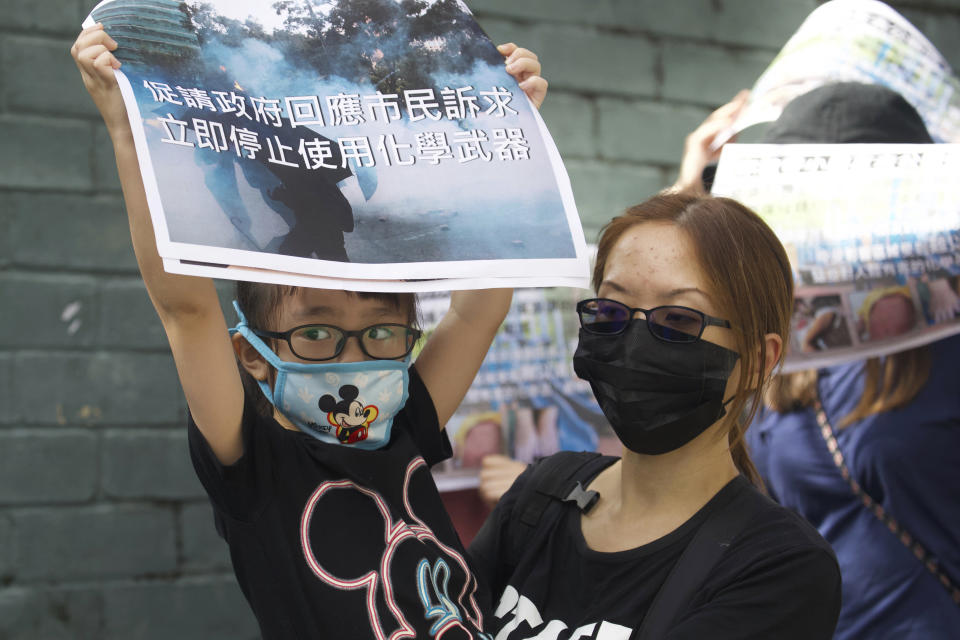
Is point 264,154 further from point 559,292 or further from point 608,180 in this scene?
point 608,180

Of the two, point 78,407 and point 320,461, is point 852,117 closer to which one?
point 320,461

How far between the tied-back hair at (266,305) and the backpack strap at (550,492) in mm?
323

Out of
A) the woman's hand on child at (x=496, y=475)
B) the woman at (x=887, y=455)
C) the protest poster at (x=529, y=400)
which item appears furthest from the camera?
the protest poster at (x=529, y=400)

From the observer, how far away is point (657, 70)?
338 cm

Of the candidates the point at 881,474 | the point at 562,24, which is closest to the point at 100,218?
the point at 562,24

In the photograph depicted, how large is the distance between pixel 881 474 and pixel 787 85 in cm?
85

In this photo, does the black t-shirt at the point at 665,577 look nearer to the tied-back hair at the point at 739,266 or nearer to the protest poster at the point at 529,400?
the tied-back hair at the point at 739,266

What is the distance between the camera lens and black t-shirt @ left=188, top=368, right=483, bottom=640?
1195 millimetres

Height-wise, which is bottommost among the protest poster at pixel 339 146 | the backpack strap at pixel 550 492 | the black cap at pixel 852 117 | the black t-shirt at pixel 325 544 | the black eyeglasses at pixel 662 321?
the backpack strap at pixel 550 492

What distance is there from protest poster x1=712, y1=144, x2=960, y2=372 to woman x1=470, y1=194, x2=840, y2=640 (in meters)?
0.45

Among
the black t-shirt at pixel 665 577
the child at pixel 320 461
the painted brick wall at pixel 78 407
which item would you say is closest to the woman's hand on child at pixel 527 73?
the child at pixel 320 461

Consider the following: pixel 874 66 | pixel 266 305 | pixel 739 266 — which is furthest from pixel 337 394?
pixel 874 66

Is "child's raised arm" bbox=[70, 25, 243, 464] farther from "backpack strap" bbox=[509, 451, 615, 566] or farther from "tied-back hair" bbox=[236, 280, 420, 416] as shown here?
"backpack strap" bbox=[509, 451, 615, 566]

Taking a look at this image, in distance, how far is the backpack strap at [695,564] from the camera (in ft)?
3.74
